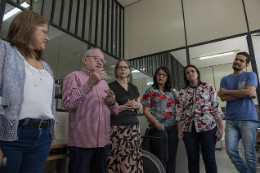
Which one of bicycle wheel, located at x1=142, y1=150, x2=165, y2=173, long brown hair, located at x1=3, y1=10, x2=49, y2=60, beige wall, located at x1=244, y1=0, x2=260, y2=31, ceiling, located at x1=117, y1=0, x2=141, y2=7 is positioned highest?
ceiling, located at x1=117, y1=0, x2=141, y2=7

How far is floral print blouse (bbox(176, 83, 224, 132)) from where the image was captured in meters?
1.63

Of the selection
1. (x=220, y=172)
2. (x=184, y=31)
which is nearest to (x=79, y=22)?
(x=184, y=31)

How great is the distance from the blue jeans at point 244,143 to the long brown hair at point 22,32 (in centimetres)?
190

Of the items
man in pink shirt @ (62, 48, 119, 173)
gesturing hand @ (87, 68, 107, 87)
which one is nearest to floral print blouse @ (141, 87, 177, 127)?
man in pink shirt @ (62, 48, 119, 173)

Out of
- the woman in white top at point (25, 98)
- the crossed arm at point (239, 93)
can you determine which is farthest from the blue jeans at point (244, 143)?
the woman in white top at point (25, 98)

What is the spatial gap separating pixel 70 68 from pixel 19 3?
940mm

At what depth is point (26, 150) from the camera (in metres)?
0.72

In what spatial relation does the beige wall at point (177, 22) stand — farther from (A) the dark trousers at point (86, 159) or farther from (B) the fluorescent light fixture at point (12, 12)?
(A) the dark trousers at point (86, 159)

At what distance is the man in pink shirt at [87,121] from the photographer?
3.34ft

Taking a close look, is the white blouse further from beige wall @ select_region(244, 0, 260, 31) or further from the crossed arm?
beige wall @ select_region(244, 0, 260, 31)

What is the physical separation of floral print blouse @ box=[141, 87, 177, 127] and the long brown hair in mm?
1359

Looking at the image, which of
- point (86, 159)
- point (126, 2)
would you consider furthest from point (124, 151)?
point (126, 2)

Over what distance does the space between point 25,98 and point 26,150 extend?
228mm

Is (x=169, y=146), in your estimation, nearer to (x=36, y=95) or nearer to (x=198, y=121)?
(x=198, y=121)
